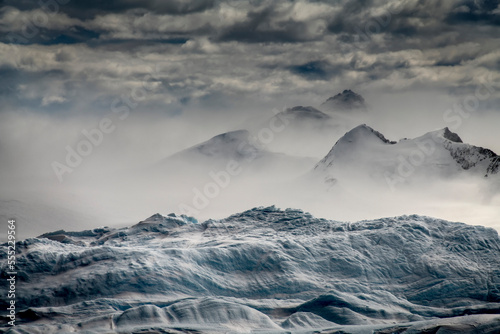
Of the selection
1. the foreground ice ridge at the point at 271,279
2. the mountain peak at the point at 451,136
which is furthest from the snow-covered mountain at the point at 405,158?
the foreground ice ridge at the point at 271,279

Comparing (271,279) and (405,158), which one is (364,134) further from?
(271,279)

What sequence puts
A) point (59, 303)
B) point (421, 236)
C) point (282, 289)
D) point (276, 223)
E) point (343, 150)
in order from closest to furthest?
point (59, 303) → point (282, 289) → point (421, 236) → point (276, 223) → point (343, 150)

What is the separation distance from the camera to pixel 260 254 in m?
53.8

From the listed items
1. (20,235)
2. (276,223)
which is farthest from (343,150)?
(276,223)

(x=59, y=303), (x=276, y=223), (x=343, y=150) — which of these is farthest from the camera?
(x=343, y=150)

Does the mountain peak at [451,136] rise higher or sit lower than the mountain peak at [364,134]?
lower

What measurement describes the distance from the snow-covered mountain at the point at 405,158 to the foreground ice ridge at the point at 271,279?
84.0 meters

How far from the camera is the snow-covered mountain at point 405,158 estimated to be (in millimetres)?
140625

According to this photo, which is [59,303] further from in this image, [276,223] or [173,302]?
[276,223]

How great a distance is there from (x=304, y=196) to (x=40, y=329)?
14835 cm

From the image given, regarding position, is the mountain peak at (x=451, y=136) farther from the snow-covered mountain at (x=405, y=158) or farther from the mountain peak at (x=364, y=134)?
the mountain peak at (x=364, y=134)

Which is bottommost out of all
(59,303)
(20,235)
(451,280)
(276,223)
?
(451,280)

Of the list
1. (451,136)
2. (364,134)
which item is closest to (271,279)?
(451,136)

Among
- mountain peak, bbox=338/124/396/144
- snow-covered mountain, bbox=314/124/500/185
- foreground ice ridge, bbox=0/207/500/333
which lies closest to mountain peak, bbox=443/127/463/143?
snow-covered mountain, bbox=314/124/500/185
